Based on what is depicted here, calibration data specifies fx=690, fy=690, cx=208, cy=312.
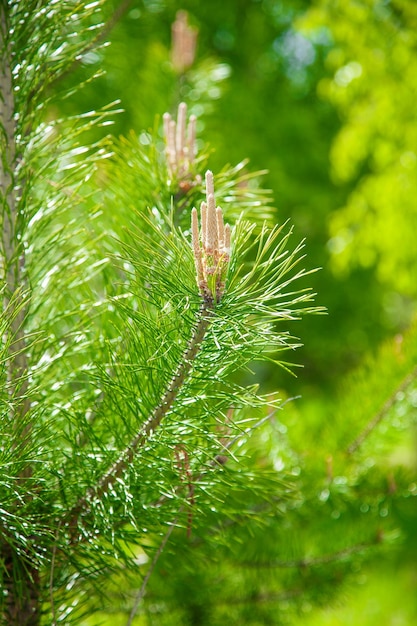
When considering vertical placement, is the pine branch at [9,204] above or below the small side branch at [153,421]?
above

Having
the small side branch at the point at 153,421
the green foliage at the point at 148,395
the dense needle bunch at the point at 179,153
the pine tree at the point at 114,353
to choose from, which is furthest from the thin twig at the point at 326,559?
the dense needle bunch at the point at 179,153

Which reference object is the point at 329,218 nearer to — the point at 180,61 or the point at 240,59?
the point at 240,59

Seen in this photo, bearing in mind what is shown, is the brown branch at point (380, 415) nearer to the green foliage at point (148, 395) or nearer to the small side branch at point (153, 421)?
the green foliage at point (148, 395)

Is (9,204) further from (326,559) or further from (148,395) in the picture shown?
(326,559)

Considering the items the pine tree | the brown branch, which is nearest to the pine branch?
the pine tree

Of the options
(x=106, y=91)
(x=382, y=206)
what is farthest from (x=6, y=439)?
(x=382, y=206)

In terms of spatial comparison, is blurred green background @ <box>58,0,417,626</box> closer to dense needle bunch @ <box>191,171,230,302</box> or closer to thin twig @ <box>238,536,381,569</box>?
thin twig @ <box>238,536,381,569</box>
